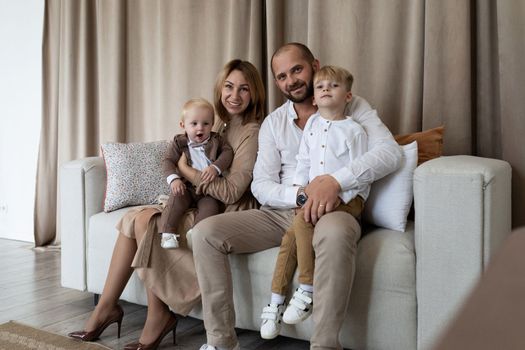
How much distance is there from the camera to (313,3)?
276cm

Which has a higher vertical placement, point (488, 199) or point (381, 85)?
point (381, 85)

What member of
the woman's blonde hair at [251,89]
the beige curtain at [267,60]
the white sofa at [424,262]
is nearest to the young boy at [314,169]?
the white sofa at [424,262]

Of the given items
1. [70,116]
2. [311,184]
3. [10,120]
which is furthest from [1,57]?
[311,184]

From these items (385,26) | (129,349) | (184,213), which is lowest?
(129,349)

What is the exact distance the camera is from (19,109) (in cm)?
435

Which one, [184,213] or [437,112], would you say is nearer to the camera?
[184,213]

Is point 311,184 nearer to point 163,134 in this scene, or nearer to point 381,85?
point 381,85

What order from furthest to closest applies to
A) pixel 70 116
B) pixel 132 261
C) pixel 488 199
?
pixel 70 116
pixel 132 261
pixel 488 199

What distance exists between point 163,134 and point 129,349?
1826 mm

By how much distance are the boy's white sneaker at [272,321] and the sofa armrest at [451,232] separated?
1.48 ft

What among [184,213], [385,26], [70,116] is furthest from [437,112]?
[70,116]

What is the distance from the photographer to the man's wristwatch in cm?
197

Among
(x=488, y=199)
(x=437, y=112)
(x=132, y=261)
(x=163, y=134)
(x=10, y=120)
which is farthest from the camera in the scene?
(x=10, y=120)

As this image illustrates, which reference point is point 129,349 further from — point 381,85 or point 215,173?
point 381,85
